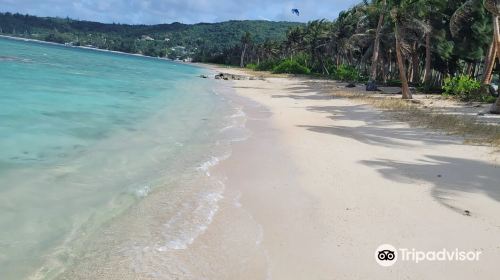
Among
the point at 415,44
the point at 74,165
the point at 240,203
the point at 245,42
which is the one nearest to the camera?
the point at 240,203

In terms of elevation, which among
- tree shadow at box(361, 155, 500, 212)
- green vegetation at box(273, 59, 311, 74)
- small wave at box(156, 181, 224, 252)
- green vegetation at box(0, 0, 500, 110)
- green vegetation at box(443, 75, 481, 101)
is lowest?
small wave at box(156, 181, 224, 252)

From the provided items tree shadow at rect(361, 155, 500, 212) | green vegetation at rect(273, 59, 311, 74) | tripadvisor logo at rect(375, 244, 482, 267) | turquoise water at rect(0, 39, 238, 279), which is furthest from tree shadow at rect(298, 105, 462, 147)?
green vegetation at rect(273, 59, 311, 74)

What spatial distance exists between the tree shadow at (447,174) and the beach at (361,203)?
0.02 metres

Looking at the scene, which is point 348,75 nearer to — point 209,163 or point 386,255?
point 209,163

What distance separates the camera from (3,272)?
211 inches

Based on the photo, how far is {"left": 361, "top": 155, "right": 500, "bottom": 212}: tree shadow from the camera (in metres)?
8.30

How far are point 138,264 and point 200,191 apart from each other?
3.09m

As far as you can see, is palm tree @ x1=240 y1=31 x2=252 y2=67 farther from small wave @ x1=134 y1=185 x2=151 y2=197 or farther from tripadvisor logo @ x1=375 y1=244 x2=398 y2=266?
tripadvisor logo @ x1=375 y1=244 x2=398 y2=266

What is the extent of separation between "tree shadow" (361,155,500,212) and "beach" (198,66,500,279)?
0.06ft

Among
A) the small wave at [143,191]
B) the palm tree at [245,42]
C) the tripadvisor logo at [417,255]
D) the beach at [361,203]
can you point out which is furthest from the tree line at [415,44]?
the palm tree at [245,42]

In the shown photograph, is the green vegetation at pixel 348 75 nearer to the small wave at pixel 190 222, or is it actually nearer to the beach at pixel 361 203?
the beach at pixel 361 203

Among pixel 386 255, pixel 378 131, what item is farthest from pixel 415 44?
pixel 386 255

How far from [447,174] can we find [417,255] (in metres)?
4.46

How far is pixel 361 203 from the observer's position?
7.73 metres
